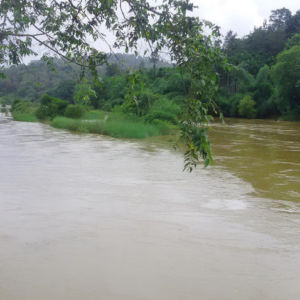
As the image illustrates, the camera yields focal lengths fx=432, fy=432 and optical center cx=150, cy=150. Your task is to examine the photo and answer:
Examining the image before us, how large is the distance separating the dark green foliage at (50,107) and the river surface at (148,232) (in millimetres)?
24313

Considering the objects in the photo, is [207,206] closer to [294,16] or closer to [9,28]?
[9,28]

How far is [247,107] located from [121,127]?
27810 millimetres

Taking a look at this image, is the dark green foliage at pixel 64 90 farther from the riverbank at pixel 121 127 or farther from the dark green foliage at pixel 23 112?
the riverbank at pixel 121 127

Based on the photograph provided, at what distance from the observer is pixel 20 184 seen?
10867 mm

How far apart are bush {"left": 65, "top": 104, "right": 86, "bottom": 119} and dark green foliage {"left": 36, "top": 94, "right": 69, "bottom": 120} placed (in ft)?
3.65

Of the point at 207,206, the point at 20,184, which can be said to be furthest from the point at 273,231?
the point at 20,184

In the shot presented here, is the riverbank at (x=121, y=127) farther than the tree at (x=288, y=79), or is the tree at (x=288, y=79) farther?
the tree at (x=288, y=79)

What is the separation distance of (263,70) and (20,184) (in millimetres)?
45808

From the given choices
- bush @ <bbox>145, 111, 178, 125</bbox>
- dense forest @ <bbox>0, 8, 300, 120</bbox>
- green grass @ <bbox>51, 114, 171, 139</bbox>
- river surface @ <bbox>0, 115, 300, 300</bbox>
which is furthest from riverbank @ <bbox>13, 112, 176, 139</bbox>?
river surface @ <bbox>0, 115, 300, 300</bbox>

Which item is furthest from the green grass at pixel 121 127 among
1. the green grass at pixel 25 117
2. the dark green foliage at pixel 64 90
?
the dark green foliage at pixel 64 90

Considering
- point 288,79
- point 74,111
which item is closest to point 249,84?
point 288,79

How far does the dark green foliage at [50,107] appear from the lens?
124 feet

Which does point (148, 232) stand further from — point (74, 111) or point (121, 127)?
point (74, 111)

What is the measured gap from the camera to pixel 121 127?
24.6m
